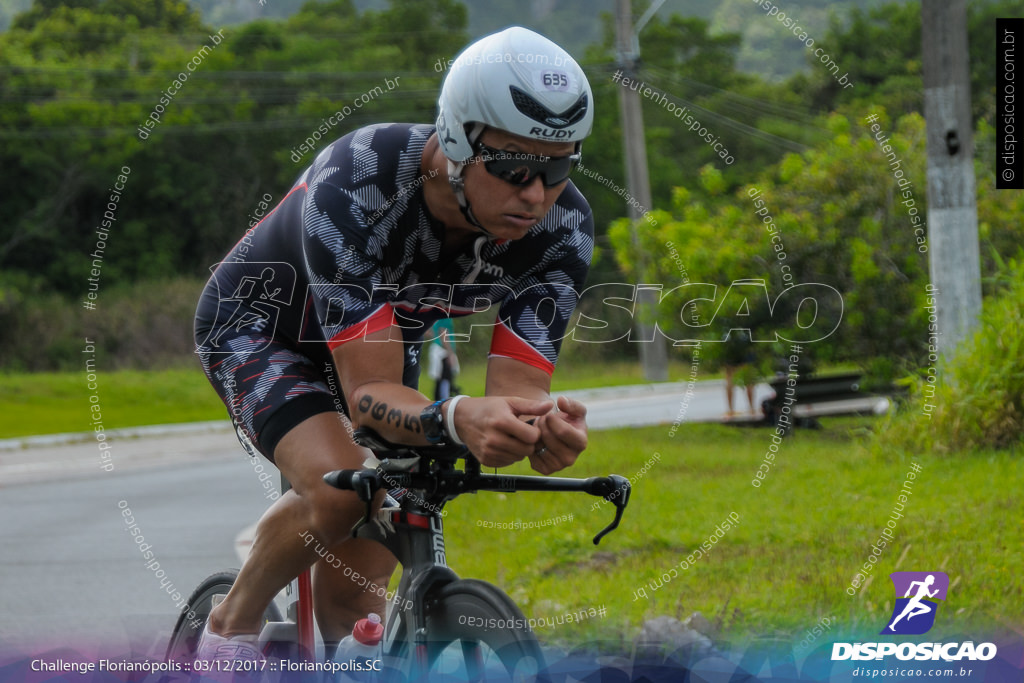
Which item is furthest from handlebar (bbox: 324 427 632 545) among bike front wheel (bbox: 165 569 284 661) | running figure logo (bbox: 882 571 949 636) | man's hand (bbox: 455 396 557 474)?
running figure logo (bbox: 882 571 949 636)

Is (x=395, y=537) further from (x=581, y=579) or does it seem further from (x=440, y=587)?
(x=581, y=579)

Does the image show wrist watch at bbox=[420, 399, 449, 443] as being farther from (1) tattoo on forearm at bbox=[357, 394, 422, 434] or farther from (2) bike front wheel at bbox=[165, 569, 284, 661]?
(2) bike front wheel at bbox=[165, 569, 284, 661]

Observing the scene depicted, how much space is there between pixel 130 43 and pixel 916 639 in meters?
25.8

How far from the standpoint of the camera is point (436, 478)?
275cm

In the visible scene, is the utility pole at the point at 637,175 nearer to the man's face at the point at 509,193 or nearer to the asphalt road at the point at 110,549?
the asphalt road at the point at 110,549

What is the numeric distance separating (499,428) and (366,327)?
0.61 meters

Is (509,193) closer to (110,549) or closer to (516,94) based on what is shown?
(516,94)

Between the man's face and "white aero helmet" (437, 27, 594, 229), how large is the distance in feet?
0.09

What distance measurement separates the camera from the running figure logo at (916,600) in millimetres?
4188

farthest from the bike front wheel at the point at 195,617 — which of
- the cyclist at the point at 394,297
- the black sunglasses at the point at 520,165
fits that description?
the black sunglasses at the point at 520,165

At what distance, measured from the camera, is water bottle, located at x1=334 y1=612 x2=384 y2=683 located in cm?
308

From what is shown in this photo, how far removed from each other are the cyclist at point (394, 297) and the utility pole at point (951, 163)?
19.4 feet

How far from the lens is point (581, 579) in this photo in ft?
19.0

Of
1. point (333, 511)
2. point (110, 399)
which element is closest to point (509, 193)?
point (333, 511)
